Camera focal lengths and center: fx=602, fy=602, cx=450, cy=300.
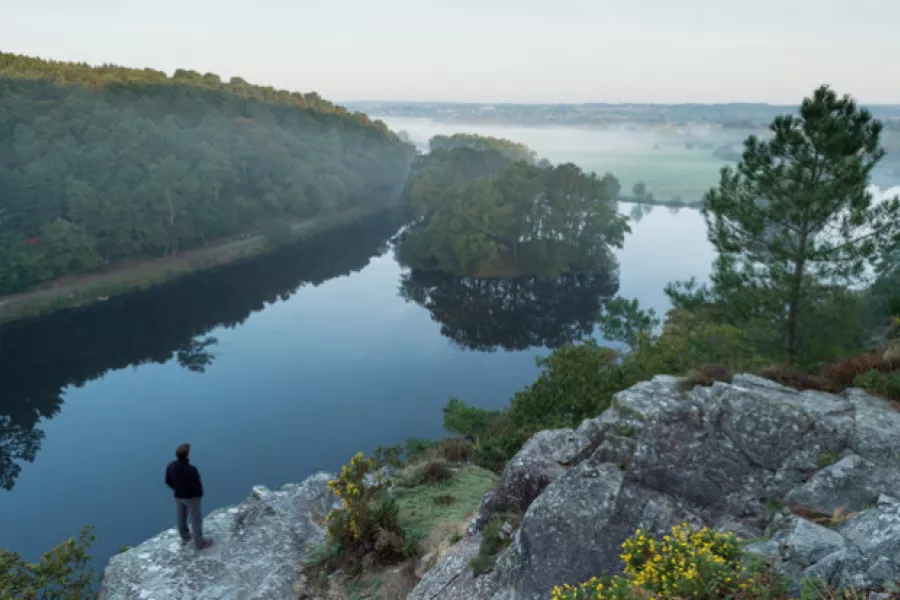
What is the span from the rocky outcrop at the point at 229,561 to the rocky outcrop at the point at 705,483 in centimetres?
410

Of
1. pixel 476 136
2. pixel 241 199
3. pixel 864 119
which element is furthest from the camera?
pixel 476 136

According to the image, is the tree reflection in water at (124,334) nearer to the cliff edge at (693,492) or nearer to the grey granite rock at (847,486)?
the cliff edge at (693,492)

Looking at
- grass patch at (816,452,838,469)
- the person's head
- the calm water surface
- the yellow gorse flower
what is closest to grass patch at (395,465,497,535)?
the person's head

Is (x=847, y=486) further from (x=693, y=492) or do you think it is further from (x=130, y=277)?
(x=130, y=277)

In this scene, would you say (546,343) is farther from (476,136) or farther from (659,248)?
(476,136)

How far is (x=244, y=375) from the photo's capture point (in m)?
46.2

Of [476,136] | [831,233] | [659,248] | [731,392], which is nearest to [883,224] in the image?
[831,233]

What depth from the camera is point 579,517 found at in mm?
8492

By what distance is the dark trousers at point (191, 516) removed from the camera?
12062 millimetres

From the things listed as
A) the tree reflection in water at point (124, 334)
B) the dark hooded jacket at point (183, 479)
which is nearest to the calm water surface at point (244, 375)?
the tree reflection in water at point (124, 334)

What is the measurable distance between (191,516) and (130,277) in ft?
203

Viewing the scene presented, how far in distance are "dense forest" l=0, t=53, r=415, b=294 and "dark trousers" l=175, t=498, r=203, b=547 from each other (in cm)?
5788

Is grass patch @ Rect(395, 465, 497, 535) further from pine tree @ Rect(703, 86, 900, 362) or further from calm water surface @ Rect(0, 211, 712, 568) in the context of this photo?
calm water surface @ Rect(0, 211, 712, 568)

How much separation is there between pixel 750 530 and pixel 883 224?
54.7 feet
